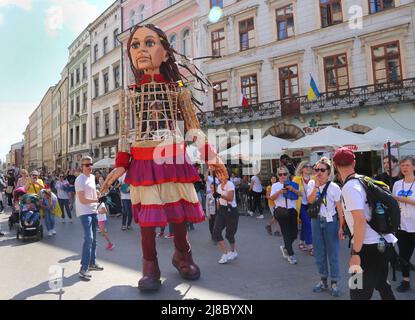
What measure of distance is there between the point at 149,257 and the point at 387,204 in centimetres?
276

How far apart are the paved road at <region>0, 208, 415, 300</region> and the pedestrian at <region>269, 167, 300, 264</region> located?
28 cm

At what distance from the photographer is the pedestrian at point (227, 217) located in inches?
213

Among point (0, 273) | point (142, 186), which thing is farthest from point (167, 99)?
point (0, 273)

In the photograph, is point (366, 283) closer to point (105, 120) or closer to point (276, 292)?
point (276, 292)

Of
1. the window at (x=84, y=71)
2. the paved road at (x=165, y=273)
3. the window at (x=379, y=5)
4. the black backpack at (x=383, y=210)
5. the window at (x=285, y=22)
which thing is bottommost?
the paved road at (x=165, y=273)

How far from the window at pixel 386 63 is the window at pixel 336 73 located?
47.7 inches

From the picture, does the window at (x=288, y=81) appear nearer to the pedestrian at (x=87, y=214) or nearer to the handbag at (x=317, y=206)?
the handbag at (x=317, y=206)

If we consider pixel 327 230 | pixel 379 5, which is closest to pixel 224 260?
pixel 327 230

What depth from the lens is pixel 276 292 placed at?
3.94 meters

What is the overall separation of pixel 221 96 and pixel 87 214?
15.4 meters

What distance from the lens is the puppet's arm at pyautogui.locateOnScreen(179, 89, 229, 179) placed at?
165 inches

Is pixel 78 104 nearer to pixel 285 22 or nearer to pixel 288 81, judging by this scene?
pixel 285 22

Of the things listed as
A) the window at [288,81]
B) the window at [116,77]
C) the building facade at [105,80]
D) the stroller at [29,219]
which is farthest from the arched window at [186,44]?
the stroller at [29,219]

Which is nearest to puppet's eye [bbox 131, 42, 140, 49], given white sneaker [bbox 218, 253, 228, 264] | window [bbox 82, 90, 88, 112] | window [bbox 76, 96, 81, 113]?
white sneaker [bbox 218, 253, 228, 264]
